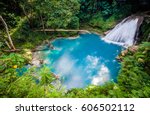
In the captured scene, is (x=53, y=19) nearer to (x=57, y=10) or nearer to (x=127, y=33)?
(x=57, y=10)

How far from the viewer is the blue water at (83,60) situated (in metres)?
9.78

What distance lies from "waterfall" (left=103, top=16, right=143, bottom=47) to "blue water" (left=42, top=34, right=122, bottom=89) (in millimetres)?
649

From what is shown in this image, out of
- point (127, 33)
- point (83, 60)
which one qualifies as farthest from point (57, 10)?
point (127, 33)

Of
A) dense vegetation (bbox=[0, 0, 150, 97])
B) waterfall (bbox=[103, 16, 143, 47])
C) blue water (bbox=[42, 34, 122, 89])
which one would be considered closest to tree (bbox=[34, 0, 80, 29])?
dense vegetation (bbox=[0, 0, 150, 97])

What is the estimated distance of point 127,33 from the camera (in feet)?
45.1

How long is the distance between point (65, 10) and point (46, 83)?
9.95m

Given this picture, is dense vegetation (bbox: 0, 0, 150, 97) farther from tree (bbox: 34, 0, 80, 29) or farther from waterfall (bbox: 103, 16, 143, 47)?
waterfall (bbox: 103, 16, 143, 47)

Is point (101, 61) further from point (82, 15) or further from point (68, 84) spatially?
point (82, 15)

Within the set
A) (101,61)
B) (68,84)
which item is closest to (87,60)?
(101,61)

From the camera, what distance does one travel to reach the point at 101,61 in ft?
37.3

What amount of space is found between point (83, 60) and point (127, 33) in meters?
3.70

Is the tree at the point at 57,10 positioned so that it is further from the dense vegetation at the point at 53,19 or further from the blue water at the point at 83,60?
the blue water at the point at 83,60

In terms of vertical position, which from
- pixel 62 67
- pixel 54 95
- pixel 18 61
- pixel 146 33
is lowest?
pixel 62 67

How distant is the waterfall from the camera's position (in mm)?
13344
